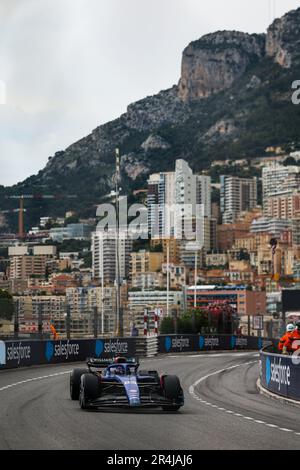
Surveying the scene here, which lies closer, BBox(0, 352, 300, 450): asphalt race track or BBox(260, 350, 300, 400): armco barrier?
BBox(0, 352, 300, 450): asphalt race track

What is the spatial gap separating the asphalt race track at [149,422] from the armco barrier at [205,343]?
75.0 feet

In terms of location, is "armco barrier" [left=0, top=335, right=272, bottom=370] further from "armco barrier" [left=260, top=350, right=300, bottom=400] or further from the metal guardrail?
"armco barrier" [left=260, top=350, right=300, bottom=400]

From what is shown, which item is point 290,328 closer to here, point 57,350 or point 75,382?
point 75,382

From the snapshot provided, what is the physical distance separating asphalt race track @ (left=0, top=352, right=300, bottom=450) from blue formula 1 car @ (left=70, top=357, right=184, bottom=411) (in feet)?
0.74

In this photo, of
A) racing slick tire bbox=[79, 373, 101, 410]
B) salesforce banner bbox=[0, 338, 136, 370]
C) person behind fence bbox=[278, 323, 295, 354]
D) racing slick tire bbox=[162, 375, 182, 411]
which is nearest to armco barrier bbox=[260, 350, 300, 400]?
person behind fence bbox=[278, 323, 295, 354]

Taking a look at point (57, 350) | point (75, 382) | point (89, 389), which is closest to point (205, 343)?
point (57, 350)

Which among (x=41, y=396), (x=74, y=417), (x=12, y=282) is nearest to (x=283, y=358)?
(x=41, y=396)

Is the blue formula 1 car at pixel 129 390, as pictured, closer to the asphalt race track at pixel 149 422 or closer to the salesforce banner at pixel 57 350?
the asphalt race track at pixel 149 422

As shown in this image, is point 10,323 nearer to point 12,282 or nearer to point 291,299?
point 291,299

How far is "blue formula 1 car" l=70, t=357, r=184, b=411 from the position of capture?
20219mm

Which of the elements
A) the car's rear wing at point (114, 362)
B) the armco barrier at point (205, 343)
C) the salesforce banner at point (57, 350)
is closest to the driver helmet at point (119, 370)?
the car's rear wing at point (114, 362)

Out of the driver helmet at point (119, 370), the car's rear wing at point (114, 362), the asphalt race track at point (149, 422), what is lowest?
the asphalt race track at point (149, 422)

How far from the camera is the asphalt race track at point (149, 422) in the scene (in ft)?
49.0
